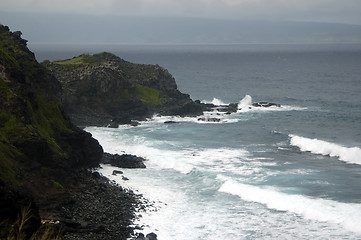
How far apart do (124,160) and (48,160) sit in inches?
560

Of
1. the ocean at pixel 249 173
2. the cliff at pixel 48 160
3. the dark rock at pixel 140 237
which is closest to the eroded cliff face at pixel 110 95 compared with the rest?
the ocean at pixel 249 173

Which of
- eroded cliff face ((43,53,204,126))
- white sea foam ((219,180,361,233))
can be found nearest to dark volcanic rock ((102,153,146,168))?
white sea foam ((219,180,361,233))

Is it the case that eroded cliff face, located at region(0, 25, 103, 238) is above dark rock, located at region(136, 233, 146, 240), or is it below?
above

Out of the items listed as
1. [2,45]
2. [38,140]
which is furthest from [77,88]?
[38,140]

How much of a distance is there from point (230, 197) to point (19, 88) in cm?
2286

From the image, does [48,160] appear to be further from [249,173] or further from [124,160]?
[249,173]

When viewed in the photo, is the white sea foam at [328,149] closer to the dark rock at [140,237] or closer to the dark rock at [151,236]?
the dark rock at [151,236]

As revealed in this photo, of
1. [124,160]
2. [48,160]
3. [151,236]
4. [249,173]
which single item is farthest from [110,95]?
[151,236]

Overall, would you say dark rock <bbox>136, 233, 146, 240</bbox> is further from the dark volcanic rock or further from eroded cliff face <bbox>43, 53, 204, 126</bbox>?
eroded cliff face <bbox>43, 53, 204, 126</bbox>

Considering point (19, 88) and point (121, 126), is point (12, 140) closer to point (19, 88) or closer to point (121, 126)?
point (19, 88)

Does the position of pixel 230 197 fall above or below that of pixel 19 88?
below

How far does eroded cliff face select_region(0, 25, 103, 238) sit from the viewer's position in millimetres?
39719

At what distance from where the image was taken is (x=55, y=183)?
41594 mm

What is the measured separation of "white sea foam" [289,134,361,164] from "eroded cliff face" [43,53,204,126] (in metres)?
28.0
